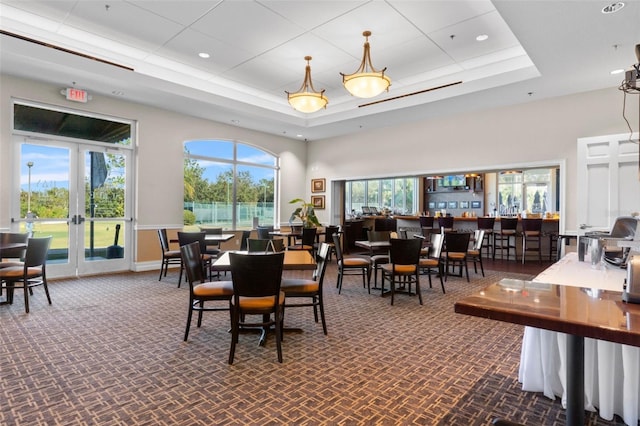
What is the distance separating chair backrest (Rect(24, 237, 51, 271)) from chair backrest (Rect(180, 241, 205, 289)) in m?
2.26

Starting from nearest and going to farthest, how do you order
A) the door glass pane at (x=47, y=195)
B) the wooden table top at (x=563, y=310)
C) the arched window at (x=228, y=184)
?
the wooden table top at (x=563, y=310), the door glass pane at (x=47, y=195), the arched window at (x=228, y=184)

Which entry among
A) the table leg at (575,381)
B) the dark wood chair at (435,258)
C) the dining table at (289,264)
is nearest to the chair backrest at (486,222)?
the dark wood chair at (435,258)

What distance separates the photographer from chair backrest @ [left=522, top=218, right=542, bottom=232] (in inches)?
320

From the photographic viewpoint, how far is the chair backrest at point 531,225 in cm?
814

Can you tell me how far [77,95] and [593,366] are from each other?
7.83 metres

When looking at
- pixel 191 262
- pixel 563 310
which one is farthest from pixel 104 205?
pixel 563 310

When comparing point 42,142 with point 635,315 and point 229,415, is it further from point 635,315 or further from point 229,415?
point 635,315

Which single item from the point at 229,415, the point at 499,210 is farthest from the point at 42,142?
the point at 499,210

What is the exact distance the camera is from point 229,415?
2164 mm

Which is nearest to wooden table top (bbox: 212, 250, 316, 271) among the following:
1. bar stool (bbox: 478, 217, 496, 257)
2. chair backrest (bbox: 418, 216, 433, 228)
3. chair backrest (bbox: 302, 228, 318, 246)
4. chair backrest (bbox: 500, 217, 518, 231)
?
chair backrest (bbox: 302, 228, 318, 246)

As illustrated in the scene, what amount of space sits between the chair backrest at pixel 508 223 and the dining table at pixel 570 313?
24.1ft

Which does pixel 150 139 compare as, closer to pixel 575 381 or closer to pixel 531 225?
pixel 575 381

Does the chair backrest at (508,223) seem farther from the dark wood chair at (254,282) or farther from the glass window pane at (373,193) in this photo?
the dark wood chair at (254,282)

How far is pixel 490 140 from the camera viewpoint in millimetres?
7293
